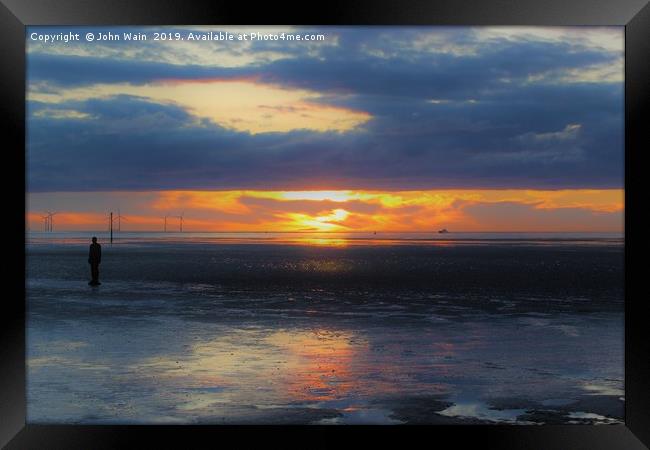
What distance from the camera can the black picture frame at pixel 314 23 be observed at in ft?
22.7

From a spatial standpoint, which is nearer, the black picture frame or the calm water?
the black picture frame

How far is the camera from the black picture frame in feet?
22.7

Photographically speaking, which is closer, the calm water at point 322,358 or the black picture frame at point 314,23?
the black picture frame at point 314,23

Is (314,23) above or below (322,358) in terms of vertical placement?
above

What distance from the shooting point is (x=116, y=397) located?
9.35 m

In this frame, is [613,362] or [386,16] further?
[613,362]

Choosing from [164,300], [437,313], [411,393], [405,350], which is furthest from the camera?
[164,300]

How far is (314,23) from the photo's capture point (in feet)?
23.5

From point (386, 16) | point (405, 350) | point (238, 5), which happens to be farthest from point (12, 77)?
point (405, 350)

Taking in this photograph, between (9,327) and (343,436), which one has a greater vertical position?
(9,327)

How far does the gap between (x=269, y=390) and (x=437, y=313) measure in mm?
8972

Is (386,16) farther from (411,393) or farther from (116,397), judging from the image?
(116,397)

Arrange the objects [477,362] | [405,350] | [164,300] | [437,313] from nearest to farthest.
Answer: [477,362] < [405,350] < [437,313] < [164,300]

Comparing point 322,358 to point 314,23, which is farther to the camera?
point 322,358
